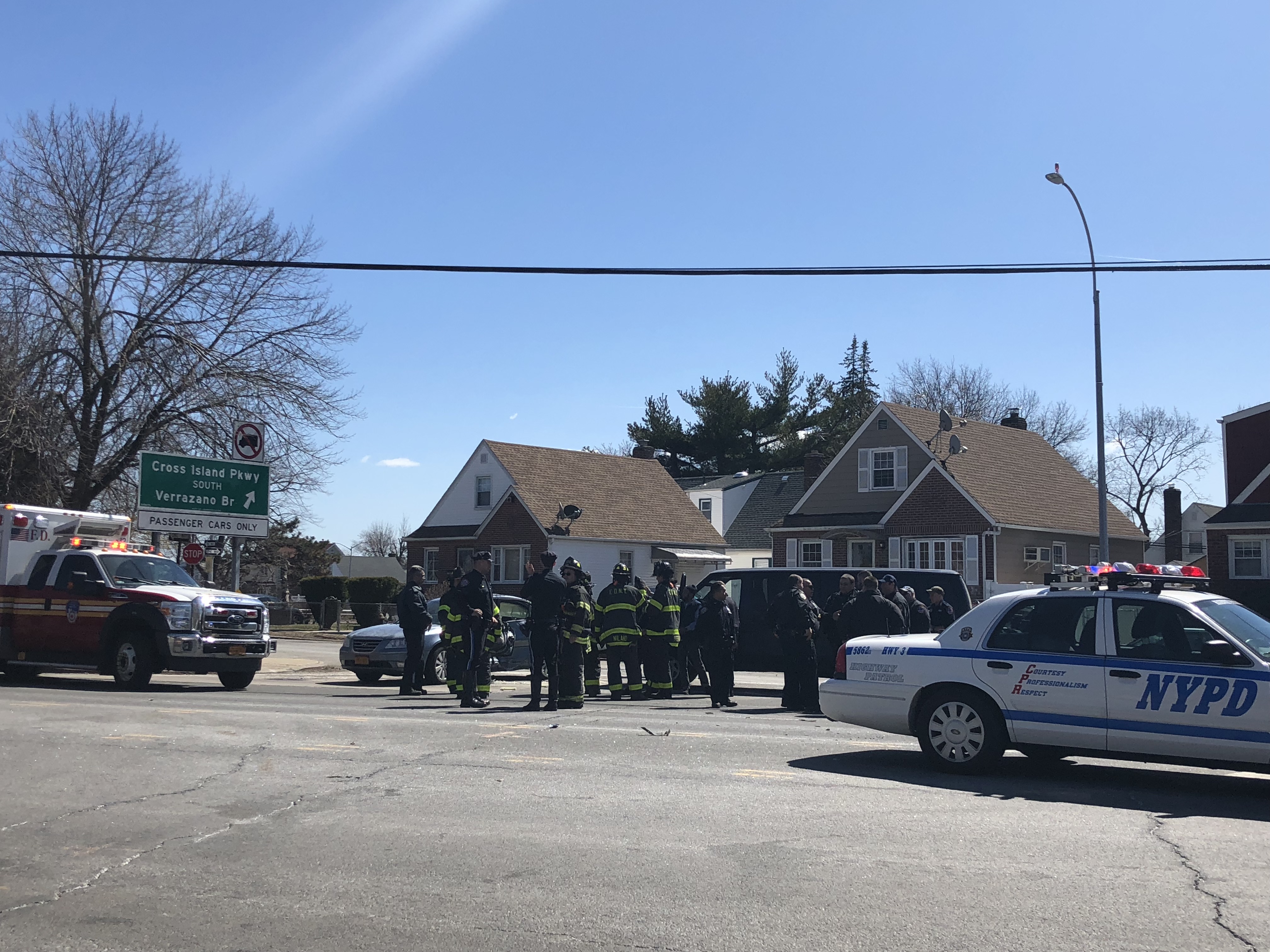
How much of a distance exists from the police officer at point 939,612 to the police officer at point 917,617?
0.36 feet

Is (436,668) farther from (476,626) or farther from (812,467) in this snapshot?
(812,467)

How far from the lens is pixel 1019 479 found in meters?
41.2

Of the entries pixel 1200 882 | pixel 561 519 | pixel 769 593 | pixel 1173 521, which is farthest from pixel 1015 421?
pixel 1200 882

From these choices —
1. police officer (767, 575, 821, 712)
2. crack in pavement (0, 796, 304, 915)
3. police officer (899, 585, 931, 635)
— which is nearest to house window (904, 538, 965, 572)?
police officer (899, 585, 931, 635)

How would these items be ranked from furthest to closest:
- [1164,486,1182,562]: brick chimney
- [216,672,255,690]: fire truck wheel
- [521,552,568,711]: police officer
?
1. [1164,486,1182,562]: brick chimney
2. [216,672,255,690]: fire truck wheel
3. [521,552,568,711]: police officer

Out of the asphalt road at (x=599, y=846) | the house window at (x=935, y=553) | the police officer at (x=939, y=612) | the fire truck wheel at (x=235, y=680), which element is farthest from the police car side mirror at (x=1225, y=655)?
the house window at (x=935, y=553)

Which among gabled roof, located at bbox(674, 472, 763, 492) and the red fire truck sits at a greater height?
gabled roof, located at bbox(674, 472, 763, 492)

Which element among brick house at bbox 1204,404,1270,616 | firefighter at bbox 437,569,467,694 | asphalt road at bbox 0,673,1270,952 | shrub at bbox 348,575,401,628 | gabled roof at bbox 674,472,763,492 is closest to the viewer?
asphalt road at bbox 0,673,1270,952

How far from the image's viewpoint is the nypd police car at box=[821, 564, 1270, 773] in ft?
28.0

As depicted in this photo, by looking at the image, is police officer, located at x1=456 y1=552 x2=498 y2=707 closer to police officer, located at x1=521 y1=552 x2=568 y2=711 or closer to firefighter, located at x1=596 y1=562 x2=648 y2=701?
police officer, located at x1=521 y1=552 x2=568 y2=711

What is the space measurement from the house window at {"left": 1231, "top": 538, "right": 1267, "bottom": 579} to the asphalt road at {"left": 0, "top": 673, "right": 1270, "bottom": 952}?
2747 cm

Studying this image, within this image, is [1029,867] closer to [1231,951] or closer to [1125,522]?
[1231,951]

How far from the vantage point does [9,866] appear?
6.62 metres

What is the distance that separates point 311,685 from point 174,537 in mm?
18529
